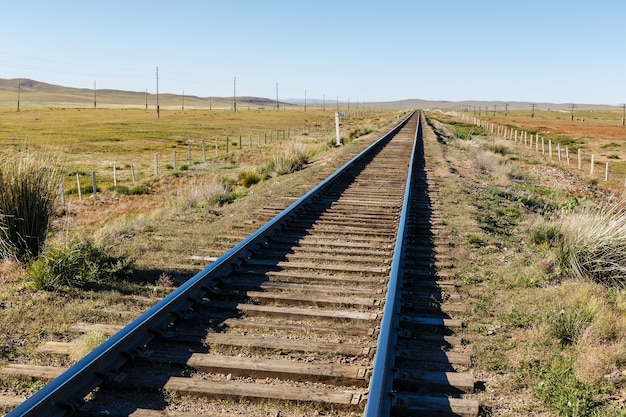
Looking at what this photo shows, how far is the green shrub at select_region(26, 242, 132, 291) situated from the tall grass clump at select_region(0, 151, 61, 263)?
0.52m

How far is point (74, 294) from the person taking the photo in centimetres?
582

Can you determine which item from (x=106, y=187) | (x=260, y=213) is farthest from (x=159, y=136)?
(x=260, y=213)

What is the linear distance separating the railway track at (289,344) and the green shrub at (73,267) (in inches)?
46.2

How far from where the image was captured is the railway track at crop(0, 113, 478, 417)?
373 cm

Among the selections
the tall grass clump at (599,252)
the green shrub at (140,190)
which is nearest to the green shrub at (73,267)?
the tall grass clump at (599,252)

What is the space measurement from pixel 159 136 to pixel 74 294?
5227cm

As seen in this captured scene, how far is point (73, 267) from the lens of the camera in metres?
6.14

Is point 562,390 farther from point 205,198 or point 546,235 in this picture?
point 205,198

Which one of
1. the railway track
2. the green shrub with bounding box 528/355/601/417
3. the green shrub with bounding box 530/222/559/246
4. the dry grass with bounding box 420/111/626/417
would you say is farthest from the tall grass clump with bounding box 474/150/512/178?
the green shrub with bounding box 528/355/601/417

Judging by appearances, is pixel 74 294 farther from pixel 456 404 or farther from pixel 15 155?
pixel 456 404

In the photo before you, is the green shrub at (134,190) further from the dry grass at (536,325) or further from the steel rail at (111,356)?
the steel rail at (111,356)

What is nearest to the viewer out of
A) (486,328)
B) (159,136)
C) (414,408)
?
(414,408)

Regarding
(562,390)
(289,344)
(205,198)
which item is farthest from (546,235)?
(205,198)

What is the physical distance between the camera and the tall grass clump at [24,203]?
6633 millimetres
